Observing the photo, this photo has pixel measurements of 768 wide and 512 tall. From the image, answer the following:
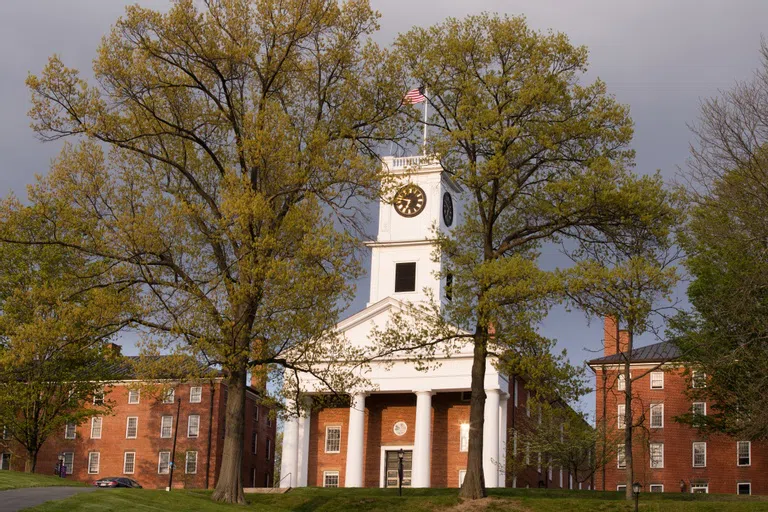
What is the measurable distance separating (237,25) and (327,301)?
8.98m

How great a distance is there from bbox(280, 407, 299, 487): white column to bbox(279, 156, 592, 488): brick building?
0.19 ft

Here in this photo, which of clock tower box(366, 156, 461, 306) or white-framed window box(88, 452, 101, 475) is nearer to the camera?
clock tower box(366, 156, 461, 306)

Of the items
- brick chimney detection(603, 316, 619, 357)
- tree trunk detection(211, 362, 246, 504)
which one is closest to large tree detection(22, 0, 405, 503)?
tree trunk detection(211, 362, 246, 504)

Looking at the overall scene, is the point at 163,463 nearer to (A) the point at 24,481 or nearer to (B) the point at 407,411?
(B) the point at 407,411

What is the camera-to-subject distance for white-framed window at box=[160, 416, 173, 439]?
65.9 m

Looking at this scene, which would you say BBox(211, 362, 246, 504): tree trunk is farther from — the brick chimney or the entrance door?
the entrance door

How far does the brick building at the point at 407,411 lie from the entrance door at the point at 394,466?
0.06m

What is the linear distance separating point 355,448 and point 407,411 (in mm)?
5476

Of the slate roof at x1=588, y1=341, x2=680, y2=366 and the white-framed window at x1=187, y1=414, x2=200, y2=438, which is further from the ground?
the slate roof at x1=588, y1=341, x2=680, y2=366

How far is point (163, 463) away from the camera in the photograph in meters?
65.2

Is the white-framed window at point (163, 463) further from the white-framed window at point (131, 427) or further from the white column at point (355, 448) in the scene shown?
the white column at point (355, 448)

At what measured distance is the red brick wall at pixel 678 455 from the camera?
195ft

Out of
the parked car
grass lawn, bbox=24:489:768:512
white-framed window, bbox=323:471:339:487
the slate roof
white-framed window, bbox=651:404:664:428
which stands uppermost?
the slate roof

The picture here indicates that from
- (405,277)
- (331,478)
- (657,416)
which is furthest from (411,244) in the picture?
(657,416)
